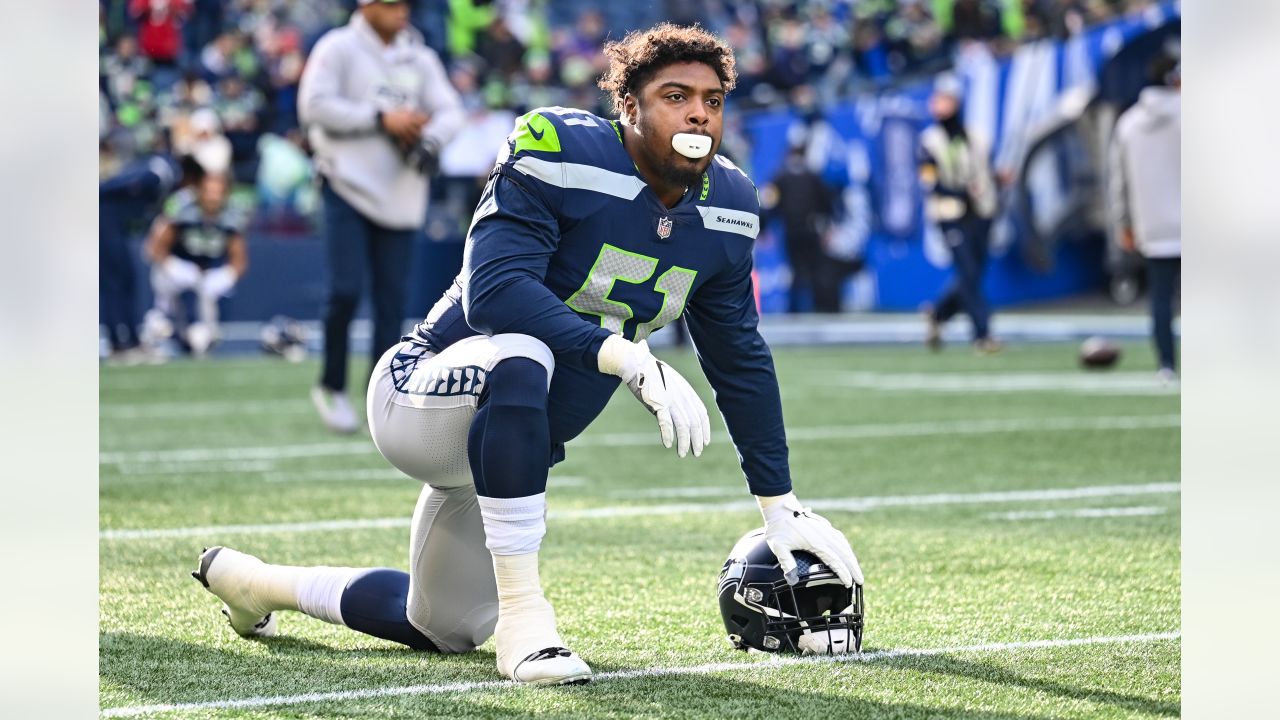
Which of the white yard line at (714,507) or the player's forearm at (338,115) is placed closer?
the white yard line at (714,507)

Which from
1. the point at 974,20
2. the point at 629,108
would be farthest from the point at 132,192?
the point at 974,20

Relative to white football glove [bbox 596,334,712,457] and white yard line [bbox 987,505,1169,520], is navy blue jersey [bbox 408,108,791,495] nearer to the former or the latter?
white football glove [bbox 596,334,712,457]

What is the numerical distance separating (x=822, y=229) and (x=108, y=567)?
16.7 metres

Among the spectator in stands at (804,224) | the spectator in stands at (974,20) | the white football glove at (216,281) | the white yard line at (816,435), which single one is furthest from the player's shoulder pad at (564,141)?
the spectator in stands at (974,20)

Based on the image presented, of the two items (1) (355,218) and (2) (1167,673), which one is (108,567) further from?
(1) (355,218)

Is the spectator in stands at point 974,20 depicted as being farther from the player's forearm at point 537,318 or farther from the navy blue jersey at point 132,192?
the player's forearm at point 537,318

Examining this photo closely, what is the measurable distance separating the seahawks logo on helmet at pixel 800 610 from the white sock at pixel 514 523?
21.2 inches

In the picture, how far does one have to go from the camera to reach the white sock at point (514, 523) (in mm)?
3127

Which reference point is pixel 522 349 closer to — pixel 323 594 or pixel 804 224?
pixel 323 594

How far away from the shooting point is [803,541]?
135 inches

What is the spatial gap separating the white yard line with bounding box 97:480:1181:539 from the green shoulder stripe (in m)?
2.18

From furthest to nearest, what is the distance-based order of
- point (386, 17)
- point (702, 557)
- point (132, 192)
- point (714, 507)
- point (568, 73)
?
point (568, 73) < point (132, 192) < point (386, 17) < point (714, 507) < point (702, 557)

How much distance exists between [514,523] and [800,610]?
2.15 ft
